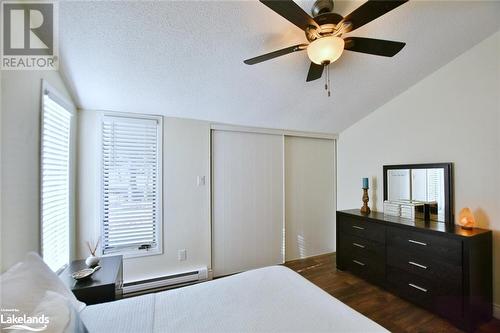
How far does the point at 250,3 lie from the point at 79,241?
8.83ft

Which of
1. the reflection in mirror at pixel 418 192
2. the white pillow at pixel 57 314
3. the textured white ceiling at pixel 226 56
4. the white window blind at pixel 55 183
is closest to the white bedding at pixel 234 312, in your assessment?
the white pillow at pixel 57 314

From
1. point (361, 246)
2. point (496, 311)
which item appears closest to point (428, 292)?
point (496, 311)

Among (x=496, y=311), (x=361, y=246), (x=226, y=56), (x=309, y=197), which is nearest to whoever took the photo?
(x=226, y=56)

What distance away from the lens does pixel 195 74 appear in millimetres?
1935

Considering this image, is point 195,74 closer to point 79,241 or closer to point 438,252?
point 79,241

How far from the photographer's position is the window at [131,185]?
2273mm

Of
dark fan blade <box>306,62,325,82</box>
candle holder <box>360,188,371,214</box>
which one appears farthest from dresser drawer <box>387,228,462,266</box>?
dark fan blade <box>306,62,325,82</box>

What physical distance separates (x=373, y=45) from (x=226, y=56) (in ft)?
3.63

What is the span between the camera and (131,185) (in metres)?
2.36

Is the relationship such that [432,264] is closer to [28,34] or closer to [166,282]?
[166,282]

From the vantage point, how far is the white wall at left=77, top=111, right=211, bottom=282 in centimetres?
220

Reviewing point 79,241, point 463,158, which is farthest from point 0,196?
point 463,158

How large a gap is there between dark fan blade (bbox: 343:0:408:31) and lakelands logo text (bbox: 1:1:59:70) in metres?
1.78

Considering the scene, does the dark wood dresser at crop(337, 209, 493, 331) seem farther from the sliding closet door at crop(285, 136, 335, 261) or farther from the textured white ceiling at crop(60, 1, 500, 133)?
the textured white ceiling at crop(60, 1, 500, 133)
